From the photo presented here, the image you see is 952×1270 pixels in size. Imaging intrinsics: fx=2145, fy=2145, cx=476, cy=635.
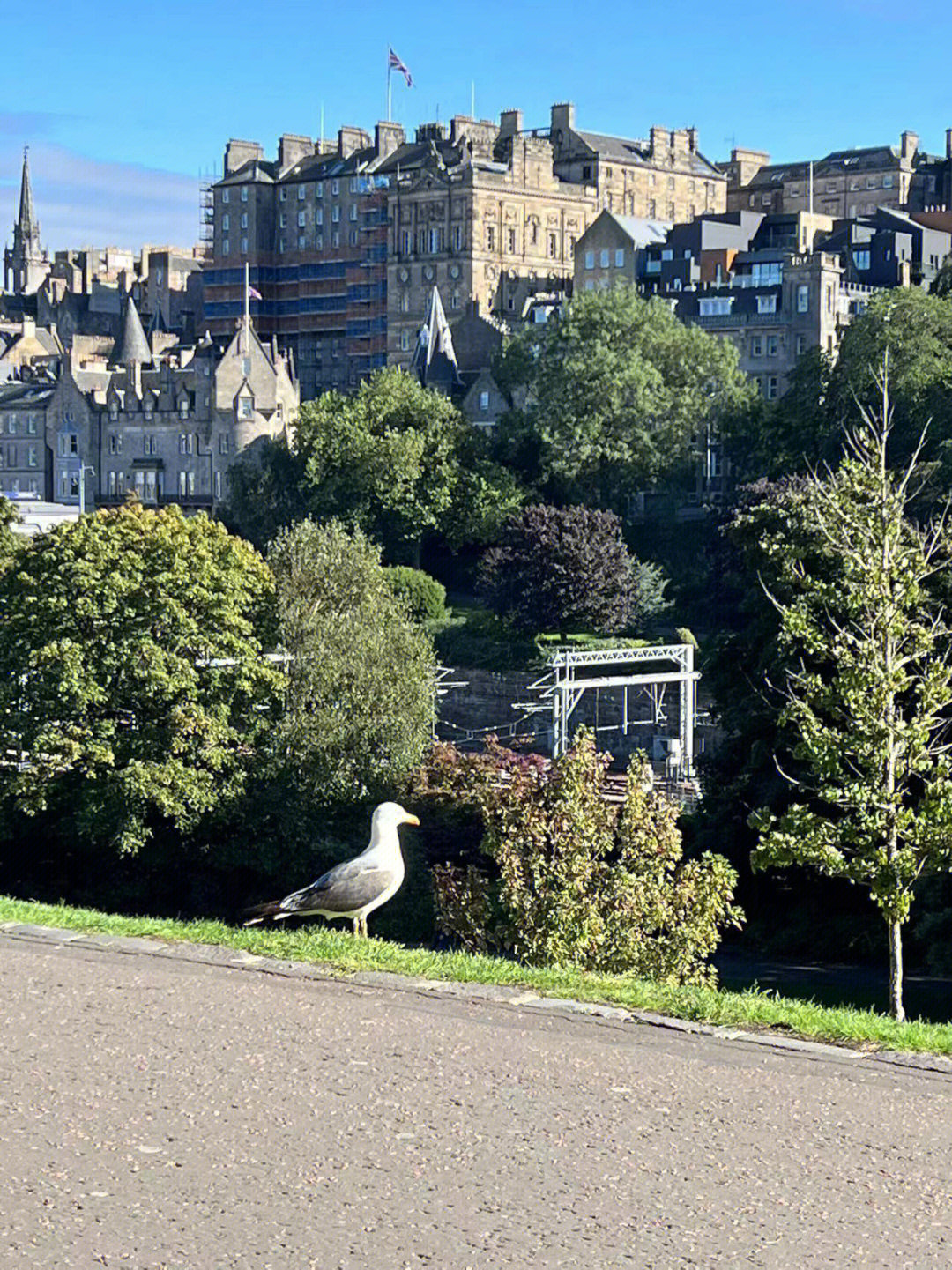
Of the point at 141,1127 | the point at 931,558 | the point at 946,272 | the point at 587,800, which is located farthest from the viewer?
the point at 946,272

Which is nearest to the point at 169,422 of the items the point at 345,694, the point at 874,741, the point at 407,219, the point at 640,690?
the point at 407,219

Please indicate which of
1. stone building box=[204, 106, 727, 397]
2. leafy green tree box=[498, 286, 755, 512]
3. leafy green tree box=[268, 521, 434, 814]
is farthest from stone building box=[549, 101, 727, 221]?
leafy green tree box=[268, 521, 434, 814]

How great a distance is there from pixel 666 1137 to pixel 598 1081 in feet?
3.79

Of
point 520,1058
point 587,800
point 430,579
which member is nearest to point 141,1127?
point 520,1058

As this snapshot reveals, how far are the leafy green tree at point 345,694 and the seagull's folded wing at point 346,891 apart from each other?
25.1 m

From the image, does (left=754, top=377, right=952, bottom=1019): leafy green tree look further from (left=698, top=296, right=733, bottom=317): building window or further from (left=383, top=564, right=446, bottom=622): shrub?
(left=698, top=296, right=733, bottom=317): building window

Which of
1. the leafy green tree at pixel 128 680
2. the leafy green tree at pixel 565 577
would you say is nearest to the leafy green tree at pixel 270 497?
the leafy green tree at pixel 565 577

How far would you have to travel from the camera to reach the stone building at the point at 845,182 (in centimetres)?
14050

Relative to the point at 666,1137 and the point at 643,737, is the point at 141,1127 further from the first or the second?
the point at 643,737

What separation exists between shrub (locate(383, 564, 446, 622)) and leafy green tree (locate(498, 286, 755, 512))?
10.2m

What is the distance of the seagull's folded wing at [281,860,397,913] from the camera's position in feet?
60.0

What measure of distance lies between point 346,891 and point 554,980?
331 centimetres

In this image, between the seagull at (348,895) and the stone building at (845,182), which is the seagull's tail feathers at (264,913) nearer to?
the seagull at (348,895)

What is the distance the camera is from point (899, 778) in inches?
888
